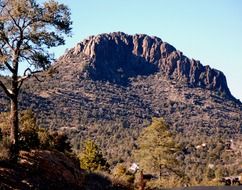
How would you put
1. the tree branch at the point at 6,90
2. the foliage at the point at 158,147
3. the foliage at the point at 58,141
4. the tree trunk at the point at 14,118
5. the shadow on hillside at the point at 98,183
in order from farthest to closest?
the foliage at the point at 158,147 < the foliage at the point at 58,141 < the shadow on hillside at the point at 98,183 < the tree branch at the point at 6,90 < the tree trunk at the point at 14,118

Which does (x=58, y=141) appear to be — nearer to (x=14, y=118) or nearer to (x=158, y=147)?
(x=14, y=118)

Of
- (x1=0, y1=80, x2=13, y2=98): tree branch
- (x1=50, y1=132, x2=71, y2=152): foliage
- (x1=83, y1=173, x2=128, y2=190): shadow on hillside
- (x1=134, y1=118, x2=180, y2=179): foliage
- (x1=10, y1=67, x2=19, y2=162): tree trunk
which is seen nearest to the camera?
(x1=10, y1=67, x2=19, y2=162): tree trunk

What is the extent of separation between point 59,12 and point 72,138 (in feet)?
543

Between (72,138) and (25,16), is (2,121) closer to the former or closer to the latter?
(25,16)

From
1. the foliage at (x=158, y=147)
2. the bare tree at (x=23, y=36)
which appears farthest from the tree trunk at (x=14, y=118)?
the foliage at (x=158, y=147)

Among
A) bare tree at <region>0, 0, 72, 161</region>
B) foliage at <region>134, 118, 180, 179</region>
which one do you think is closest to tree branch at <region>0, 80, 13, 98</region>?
bare tree at <region>0, 0, 72, 161</region>

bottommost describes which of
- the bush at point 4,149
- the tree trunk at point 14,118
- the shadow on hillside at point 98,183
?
the shadow on hillside at point 98,183

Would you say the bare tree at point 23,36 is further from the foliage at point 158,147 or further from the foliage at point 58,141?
the foliage at point 158,147

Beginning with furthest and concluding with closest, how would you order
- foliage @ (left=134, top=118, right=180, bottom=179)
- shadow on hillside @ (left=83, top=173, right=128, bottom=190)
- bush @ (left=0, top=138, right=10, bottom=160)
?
foliage @ (left=134, top=118, right=180, bottom=179) → shadow on hillside @ (left=83, top=173, right=128, bottom=190) → bush @ (left=0, top=138, right=10, bottom=160)

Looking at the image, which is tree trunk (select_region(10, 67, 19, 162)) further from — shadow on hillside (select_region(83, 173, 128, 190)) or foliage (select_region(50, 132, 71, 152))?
foliage (select_region(50, 132, 71, 152))

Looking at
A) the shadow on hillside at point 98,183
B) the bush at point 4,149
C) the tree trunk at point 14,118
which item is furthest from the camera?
the shadow on hillside at point 98,183

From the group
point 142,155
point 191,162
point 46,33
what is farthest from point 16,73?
point 191,162

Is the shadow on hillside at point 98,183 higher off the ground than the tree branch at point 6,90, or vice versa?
the tree branch at point 6,90

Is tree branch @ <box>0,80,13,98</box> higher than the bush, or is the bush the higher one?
tree branch @ <box>0,80,13,98</box>
